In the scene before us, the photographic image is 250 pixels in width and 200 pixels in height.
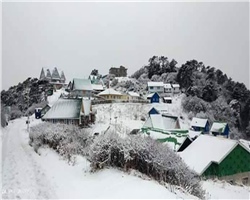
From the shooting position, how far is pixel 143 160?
6.19 m

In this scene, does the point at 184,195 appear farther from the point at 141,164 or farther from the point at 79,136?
the point at 79,136

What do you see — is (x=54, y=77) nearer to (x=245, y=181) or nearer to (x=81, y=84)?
(x=81, y=84)

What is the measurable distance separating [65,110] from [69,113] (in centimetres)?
64

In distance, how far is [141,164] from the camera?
6266 mm

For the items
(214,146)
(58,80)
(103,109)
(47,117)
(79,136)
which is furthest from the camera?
(58,80)

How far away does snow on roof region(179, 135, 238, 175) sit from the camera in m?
11.5

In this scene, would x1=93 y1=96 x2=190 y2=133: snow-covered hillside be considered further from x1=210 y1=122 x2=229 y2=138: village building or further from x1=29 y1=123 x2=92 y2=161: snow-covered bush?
x1=29 y1=123 x2=92 y2=161: snow-covered bush

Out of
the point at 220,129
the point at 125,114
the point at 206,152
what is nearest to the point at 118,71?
the point at 125,114

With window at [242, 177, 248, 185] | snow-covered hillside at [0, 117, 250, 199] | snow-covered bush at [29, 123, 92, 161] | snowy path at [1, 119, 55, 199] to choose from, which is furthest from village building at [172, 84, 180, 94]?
snowy path at [1, 119, 55, 199]

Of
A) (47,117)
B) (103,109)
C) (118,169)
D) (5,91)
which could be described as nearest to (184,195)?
(118,169)

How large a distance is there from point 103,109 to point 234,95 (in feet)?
118

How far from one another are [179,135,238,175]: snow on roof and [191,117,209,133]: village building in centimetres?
1631

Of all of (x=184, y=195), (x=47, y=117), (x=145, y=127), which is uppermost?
(x=184, y=195)

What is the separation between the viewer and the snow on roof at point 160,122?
20997 millimetres
